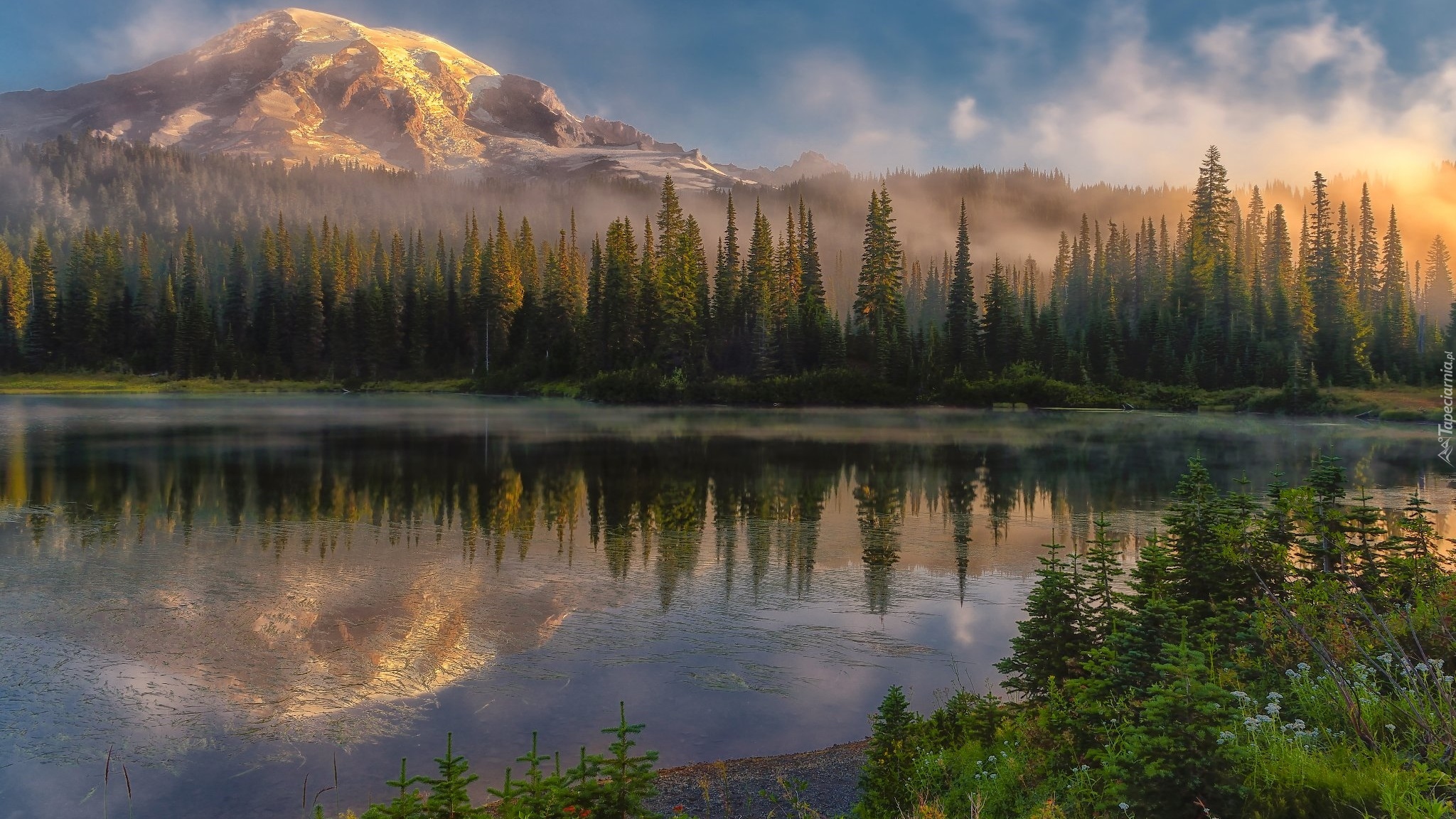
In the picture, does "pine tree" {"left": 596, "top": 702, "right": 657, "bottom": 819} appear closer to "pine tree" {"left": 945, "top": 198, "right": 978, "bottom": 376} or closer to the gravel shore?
the gravel shore

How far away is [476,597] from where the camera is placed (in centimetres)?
1750

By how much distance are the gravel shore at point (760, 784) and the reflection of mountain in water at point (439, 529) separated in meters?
4.18

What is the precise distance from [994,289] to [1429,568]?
95.4 meters

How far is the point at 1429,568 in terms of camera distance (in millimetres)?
12234

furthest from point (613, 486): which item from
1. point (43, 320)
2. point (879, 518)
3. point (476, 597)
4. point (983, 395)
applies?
point (43, 320)

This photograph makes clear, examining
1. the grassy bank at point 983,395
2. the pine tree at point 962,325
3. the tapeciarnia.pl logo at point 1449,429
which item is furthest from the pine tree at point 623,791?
the pine tree at point 962,325

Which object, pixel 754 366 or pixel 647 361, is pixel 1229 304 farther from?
pixel 647 361

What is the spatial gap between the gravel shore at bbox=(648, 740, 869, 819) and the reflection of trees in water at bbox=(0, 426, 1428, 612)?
6.94 meters

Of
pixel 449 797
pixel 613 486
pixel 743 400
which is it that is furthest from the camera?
pixel 743 400

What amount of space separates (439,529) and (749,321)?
8555cm

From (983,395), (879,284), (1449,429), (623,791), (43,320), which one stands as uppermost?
(879,284)

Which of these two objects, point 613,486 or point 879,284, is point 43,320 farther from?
point 613,486

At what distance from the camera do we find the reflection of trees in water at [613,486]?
2292cm

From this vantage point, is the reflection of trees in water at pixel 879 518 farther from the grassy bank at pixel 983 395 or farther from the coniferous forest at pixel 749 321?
the coniferous forest at pixel 749 321
